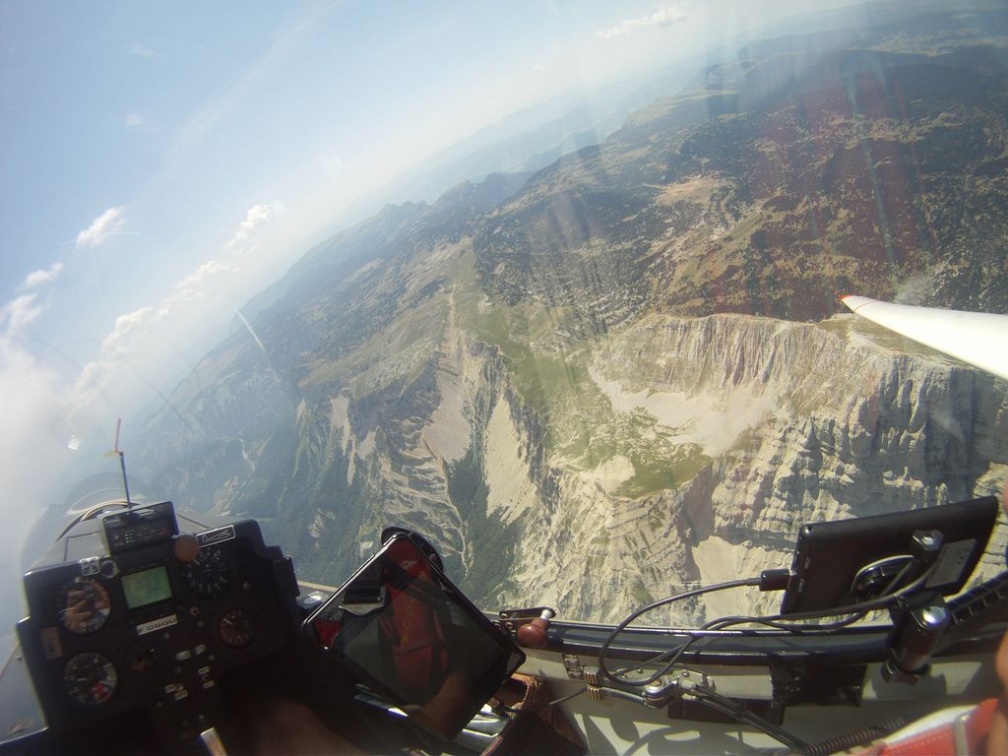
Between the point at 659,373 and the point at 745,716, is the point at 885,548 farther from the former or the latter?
the point at 659,373

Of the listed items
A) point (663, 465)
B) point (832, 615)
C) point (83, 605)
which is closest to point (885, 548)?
point (832, 615)

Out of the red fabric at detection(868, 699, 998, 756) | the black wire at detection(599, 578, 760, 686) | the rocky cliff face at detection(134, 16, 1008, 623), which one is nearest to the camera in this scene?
the red fabric at detection(868, 699, 998, 756)

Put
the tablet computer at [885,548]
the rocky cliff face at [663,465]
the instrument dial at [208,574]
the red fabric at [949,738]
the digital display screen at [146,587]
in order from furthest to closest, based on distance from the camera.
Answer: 1. the rocky cliff face at [663,465]
2. the instrument dial at [208,574]
3. the digital display screen at [146,587]
4. the tablet computer at [885,548]
5. the red fabric at [949,738]

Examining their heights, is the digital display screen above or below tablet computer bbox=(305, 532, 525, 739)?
above

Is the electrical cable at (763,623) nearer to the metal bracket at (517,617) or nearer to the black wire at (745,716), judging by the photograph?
the black wire at (745,716)

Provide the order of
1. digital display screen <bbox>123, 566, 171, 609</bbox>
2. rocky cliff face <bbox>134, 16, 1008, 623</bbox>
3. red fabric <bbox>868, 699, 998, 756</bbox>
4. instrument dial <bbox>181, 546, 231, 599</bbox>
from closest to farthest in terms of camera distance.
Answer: red fabric <bbox>868, 699, 998, 756</bbox>
digital display screen <bbox>123, 566, 171, 609</bbox>
instrument dial <bbox>181, 546, 231, 599</bbox>
rocky cliff face <bbox>134, 16, 1008, 623</bbox>

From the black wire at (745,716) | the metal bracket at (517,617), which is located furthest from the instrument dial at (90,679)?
the black wire at (745,716)

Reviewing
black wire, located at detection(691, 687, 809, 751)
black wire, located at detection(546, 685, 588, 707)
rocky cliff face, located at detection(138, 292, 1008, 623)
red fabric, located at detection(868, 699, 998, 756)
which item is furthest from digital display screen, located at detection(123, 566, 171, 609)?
rocky cliff face, located at detection(138, 292, 1008, 623)

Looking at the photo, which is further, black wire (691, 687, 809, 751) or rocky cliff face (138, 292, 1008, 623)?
rocky cliff face (138, 292, 1008, 623)

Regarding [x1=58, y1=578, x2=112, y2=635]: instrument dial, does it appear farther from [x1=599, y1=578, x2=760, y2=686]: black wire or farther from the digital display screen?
[x1=599, y1=578, x2=760, y2=686]: black wire
